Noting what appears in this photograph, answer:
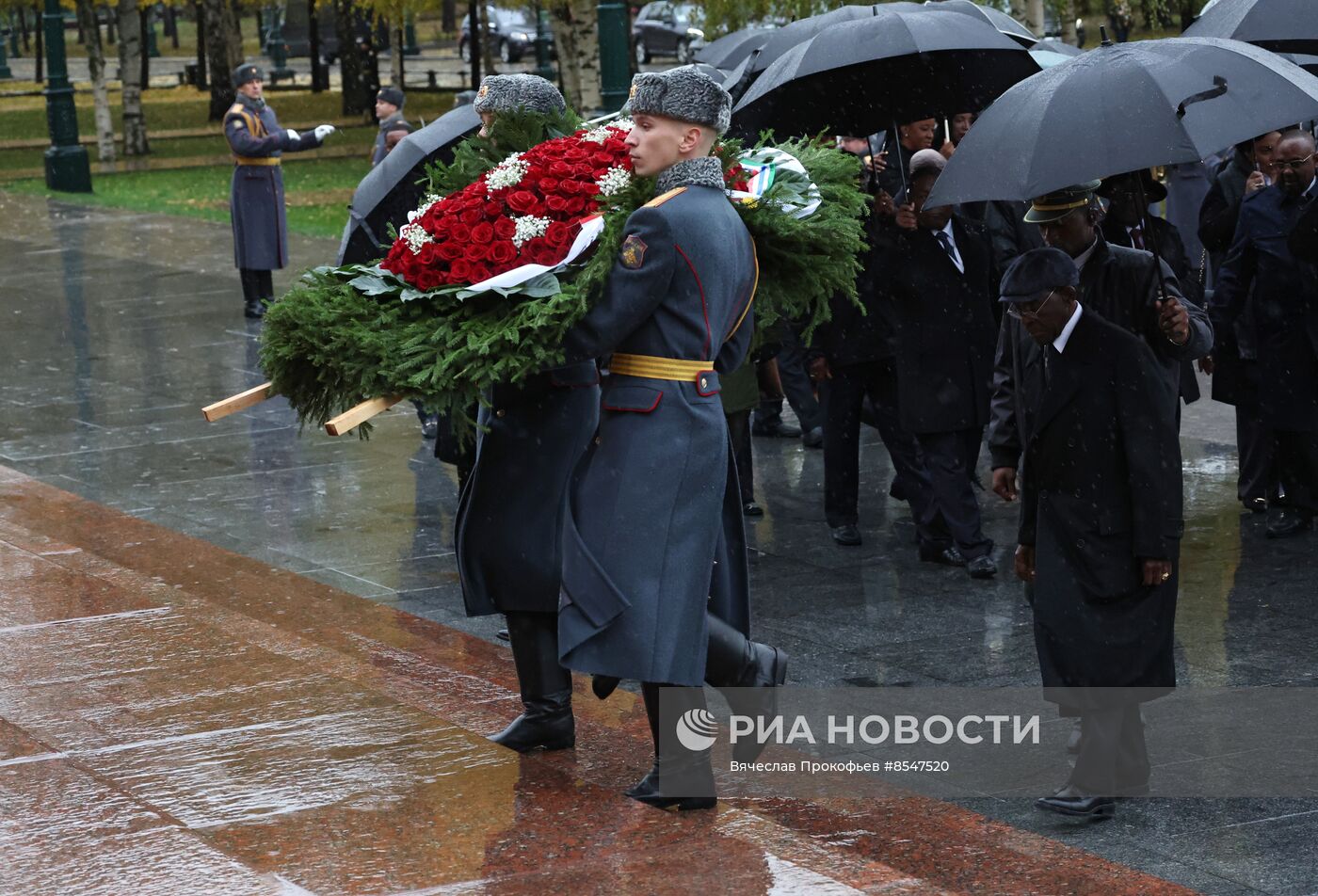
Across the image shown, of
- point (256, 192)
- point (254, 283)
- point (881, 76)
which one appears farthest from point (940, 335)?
point (256, 192)

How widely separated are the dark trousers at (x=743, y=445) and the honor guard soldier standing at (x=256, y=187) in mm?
7653

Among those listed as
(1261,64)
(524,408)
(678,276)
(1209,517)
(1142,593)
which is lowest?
(1209,517)

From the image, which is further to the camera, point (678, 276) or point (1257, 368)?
point (1257, 368)

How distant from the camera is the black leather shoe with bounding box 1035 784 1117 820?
5.39 m

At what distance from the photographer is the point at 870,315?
8641 mm

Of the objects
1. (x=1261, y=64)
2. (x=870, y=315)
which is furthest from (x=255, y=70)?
(x=1261, y=64)

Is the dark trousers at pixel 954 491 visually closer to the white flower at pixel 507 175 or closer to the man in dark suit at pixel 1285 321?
the man in dark suit at pixel 1285 321

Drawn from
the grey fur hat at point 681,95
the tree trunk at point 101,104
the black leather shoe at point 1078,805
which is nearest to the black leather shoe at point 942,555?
the black leather shoe at point 1078,805

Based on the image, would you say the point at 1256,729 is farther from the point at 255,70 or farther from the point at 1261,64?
the point at 255,70

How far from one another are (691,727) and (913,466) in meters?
3.82

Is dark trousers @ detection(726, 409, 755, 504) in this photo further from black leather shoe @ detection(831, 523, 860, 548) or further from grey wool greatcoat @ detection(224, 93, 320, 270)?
grey wool greatcoat @ detection(224, 93, 320, 270)

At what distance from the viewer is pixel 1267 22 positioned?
8898 mm

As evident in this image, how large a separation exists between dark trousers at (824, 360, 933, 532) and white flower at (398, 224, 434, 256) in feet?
12.2

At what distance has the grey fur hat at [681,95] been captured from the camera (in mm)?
4941
